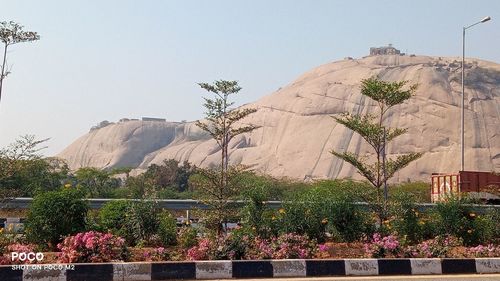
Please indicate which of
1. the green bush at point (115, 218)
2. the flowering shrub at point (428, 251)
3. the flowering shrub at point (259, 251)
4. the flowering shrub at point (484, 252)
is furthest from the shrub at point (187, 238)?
the flowering shrub at point (484, 252)

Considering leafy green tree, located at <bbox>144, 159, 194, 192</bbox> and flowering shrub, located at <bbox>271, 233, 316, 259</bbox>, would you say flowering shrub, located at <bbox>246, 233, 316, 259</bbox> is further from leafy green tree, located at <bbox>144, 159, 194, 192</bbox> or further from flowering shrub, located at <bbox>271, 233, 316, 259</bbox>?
leafy green tree, located at <bbox>144, 159, 194, 192</bbox>

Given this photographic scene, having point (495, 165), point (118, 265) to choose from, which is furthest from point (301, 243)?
point (495, 165)

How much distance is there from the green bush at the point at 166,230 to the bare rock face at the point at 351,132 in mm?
66593

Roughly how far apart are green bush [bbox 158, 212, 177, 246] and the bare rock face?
6659 cm

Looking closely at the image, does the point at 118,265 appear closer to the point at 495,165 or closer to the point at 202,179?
the point at 202,179

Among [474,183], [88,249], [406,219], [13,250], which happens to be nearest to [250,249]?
[88,249]

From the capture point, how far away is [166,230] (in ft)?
41.5

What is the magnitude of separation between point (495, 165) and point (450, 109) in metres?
12.2

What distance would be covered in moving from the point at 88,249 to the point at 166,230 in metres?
3.06

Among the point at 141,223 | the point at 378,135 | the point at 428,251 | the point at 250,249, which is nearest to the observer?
the point at 250,249

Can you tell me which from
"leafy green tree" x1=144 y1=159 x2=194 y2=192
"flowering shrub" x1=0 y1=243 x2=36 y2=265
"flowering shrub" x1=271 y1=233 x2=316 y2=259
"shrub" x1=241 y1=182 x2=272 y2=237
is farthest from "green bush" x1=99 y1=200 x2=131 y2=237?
"leafy green tree" x1=144 y1=159 x2=194 y2=192

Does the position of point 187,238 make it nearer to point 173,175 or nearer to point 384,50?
point 173,175

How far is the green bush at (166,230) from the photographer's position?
41.4 ft

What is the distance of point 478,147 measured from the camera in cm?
8900
